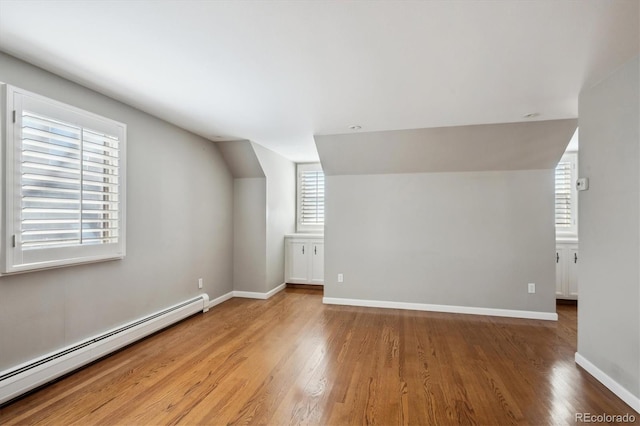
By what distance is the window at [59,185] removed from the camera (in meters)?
2.02

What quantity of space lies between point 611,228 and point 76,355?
4287 millimetres

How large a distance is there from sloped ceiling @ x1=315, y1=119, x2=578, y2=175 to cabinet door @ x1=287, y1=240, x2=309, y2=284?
1743 mm

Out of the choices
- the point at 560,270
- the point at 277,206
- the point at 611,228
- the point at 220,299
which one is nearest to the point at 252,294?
the point at 220,299

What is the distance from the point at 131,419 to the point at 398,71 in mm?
2956

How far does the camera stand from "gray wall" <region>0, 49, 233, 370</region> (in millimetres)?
2132

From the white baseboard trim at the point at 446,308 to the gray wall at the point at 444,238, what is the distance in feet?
0.21

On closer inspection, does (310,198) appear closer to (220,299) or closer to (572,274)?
(220,299)

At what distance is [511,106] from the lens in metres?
2.83

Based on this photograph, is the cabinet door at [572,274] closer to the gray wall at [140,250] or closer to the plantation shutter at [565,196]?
the plantation shutter at [565,196]

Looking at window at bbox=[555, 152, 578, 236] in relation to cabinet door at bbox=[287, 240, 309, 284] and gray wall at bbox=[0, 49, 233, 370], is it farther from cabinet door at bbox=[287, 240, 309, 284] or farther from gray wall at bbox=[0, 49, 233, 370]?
gray wall at bbox=[0, 49, 233, 370]

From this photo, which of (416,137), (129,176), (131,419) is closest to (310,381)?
(131,419)

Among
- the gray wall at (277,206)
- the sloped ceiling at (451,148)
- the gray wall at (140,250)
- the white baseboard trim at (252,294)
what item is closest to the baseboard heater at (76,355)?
the gray wall at (140,250)

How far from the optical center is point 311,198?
228 inches

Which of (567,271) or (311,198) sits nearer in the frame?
(567,271)
